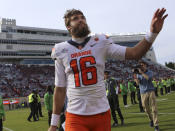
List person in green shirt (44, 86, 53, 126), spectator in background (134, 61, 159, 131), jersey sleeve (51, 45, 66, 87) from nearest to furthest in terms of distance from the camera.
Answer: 1. jersey sleeve (51, 45, 66, 87)
2. spectator in background (134, 61, 159, 131)
3. person in green shirt (44, 86, 53, 126)

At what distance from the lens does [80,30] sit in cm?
251

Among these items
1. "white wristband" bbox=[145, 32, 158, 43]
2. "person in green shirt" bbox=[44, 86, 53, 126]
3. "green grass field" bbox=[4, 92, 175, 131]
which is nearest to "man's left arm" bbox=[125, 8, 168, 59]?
"white wristband" bbox=[145, 32, 158, 43]

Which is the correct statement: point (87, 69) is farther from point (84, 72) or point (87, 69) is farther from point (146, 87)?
point (146, 87)

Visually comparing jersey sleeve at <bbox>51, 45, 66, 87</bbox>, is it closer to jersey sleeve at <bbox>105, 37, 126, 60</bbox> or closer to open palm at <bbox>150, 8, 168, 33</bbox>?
jersey sleeve at <bbox>105, 37, 126, 60</bbox>

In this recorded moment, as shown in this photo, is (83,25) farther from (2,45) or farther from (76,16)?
(2,45)

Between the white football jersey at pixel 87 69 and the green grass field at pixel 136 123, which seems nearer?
the white football jersey at pixel 87 69

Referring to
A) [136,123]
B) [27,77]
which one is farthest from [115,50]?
[27,77]

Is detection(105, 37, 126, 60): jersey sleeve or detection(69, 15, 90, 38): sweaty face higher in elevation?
detection(69, 15, 90, 38): sweaty face

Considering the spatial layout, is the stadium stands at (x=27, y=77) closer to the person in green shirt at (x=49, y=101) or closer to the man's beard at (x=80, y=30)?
the person in green shirt at (x=49, y=101)

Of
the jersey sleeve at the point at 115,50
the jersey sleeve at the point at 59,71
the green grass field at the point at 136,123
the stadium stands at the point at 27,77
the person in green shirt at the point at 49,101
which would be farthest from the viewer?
the stadium stands at the point at 27,77

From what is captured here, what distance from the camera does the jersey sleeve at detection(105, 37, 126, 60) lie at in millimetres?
2387

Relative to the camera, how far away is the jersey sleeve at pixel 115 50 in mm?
2387

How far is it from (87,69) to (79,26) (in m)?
0.49

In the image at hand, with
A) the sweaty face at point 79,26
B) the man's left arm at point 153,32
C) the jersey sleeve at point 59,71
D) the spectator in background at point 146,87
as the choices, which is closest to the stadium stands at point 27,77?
the spectator in background at point 146,87
